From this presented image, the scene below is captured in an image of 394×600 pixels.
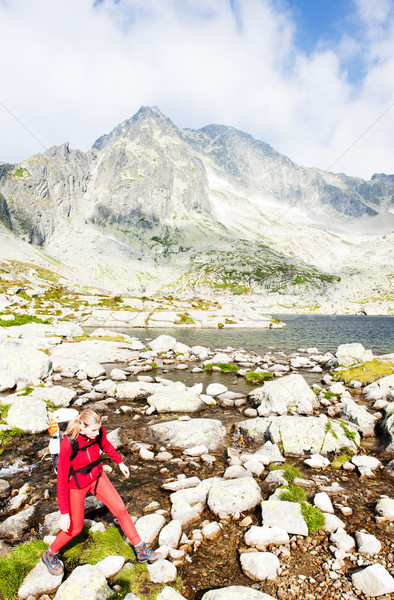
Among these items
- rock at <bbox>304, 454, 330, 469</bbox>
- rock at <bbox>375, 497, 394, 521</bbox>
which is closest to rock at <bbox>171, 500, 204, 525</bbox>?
rock at <bbox>304, 454, 330, 469</bbox>

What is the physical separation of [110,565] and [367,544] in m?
6.28

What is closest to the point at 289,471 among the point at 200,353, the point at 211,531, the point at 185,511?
the point at 211,531

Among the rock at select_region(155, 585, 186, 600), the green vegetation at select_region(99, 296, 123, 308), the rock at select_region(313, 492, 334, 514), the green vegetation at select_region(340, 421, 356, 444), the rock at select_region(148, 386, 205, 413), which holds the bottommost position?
the green vegetation at select_region(99, 296, 123, 308)

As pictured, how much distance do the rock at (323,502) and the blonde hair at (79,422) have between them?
7.44 meters

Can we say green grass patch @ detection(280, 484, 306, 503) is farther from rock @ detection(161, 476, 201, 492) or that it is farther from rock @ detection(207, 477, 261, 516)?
rock @ detection(161, 476, 201, 492)

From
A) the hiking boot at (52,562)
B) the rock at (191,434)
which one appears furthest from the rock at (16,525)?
the rock at (191,434)

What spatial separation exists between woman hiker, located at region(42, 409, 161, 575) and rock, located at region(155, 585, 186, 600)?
0.94 meters

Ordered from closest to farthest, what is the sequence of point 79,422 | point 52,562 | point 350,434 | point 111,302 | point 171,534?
point 52,562
point 79,422
point 171,534
point 350,434
point 111,302

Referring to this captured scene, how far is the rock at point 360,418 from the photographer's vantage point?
49.8 ft

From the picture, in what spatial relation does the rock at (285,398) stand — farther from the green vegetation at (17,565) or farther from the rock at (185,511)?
the green vegetation at (17,565)

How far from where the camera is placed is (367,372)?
25.7 m

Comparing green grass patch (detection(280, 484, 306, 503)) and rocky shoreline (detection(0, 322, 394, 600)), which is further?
green grass patch (detection(280, 484, 306, 503))

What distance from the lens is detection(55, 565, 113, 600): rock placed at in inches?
221

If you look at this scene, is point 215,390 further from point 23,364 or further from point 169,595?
point 169,595
